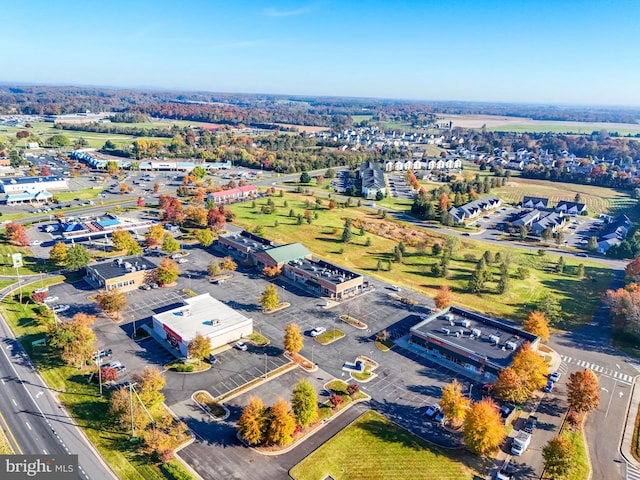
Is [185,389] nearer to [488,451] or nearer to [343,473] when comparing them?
[343,473]

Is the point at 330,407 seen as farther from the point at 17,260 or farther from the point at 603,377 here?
the point at 17,260

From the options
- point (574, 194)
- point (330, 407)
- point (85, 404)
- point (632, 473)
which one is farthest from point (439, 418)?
point (574, 194)

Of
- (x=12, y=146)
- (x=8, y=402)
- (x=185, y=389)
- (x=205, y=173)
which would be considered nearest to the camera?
(x=8, y=402)

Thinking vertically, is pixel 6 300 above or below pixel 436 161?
below

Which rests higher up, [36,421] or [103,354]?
[103,354]


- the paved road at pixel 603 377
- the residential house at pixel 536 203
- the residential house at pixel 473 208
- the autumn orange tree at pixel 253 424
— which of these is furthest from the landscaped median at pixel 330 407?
the residential house at pixel 536 203

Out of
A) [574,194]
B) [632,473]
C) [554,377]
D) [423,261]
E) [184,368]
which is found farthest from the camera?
[574,194]

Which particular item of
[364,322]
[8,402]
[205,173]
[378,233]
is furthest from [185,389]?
[205,173]
